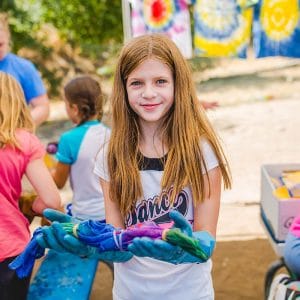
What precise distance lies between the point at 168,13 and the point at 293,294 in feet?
8.41

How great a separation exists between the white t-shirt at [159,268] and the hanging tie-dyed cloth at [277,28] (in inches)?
100

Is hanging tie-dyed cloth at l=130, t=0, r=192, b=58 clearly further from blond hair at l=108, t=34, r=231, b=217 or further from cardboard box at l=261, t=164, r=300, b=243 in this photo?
blond hair at l=108, t=34, r=231, b=217

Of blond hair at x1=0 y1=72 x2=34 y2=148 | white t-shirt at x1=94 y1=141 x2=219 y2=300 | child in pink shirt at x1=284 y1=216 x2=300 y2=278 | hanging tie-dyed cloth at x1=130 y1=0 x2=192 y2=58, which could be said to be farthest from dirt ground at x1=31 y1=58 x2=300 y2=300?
white t-shirt at x1=94 y1=141 x2=219 y2=300

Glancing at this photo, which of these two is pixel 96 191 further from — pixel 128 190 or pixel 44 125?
pixel 44 125

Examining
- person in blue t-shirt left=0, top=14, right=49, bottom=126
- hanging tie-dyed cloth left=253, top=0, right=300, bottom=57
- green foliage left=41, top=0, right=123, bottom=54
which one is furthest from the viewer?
green foliage left=41, top=0, right=123, bottom=54

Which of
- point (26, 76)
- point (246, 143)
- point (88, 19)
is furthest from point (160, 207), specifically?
point (88, 19)

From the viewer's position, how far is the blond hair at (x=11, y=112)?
2254 millimetres

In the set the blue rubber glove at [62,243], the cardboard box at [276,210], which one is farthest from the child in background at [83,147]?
the blue rubber glove at [62,243]

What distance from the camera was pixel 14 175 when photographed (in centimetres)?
228

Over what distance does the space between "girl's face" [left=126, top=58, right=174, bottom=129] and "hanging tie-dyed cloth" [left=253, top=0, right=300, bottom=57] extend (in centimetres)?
253

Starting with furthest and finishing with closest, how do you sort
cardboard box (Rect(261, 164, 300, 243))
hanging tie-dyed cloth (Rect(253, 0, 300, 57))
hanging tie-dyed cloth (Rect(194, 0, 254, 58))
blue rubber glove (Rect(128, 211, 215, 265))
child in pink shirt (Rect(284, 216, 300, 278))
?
hanging tie-dyed cloth (Rect(194, 0, 254, 58)) < hanging tie-dyed cloth (Rect(253, 0, 300, 57)) < cardboard box (Rect(261, 164, 300, 243)) < child in pink shirt (Rect(284, 216, 300, 278)) < blue rubber glove (Rect(128, 211, 215, 265))

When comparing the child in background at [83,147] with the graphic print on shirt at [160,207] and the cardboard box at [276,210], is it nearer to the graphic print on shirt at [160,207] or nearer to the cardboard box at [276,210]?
the cardboard box at [276,210]

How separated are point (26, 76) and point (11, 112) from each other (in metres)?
1.26

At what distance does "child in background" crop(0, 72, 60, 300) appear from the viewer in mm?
2256
